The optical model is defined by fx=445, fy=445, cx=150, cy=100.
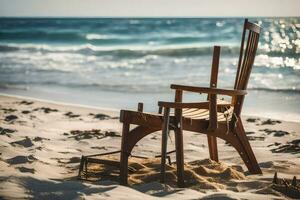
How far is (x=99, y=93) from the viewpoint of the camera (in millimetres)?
8758

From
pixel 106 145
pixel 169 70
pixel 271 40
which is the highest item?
pixel 271 40

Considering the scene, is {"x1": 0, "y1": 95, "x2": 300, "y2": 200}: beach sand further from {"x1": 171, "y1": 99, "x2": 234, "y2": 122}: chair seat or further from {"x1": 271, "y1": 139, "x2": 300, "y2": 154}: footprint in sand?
{"x1": 171, "y1": 99, "x2": 234, "y2": 122}: chair seat

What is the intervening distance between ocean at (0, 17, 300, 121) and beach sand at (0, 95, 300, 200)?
1.29 metres

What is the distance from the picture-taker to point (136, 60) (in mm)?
14773

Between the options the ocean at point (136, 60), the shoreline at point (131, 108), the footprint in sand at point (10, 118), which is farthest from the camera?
the ocean at point (136, 60)

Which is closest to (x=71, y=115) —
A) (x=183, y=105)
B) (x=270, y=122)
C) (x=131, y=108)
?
(x=131, y=108)

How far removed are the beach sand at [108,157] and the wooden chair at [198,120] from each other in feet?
0.65

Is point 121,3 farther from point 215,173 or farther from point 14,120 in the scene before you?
point 215,173

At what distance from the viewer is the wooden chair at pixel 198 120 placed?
295cm

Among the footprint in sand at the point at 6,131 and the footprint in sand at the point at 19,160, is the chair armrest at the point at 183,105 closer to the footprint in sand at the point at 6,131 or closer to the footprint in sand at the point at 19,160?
the footprint in sand at the point at 19,160

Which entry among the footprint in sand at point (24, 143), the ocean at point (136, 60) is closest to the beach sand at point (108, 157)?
the footprint in sand at point (24, 143)

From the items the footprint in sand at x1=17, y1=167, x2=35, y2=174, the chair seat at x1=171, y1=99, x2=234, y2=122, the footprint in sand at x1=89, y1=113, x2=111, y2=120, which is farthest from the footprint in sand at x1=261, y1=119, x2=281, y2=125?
the footprint in sand at x1=17, y1=167, x2=35, y2=174

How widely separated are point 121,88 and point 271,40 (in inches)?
374

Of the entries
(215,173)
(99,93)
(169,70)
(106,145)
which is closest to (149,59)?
(169,70)
